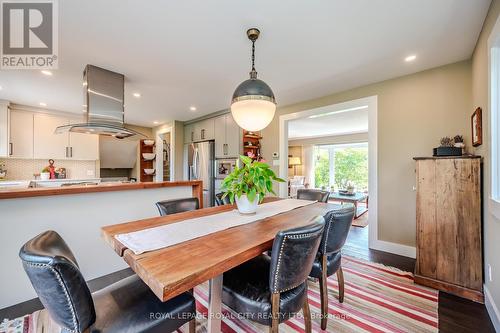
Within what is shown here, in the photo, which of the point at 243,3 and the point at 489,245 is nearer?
the point at 243,3

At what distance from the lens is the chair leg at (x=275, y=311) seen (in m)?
1.06

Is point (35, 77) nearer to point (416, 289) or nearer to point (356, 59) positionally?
point (356, 59)

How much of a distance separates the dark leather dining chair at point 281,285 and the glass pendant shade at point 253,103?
1.07 meters

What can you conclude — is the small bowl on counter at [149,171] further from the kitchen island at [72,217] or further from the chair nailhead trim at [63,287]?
the chair nailhead trim at [63,287]

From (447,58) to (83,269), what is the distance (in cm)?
446

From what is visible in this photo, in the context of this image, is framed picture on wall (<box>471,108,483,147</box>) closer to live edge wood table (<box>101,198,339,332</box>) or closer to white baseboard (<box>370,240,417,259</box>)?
white baseboard (<box>370,240,417,259</box>)

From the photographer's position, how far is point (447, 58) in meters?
2.38

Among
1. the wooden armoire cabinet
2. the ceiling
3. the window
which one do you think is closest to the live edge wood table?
the wooden armoire cabinet

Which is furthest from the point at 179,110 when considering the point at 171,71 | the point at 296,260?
the point at 296,260

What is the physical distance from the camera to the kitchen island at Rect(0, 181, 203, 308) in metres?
1.68

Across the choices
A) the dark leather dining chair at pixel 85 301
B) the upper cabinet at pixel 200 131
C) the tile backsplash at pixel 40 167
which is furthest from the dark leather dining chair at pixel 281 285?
the tile backsplash at pixel 40 167

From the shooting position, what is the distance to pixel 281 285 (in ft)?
3.54

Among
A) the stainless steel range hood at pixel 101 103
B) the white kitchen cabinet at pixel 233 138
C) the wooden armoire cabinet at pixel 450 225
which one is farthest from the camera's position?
the white kitchen cabinet at pixel 233 138

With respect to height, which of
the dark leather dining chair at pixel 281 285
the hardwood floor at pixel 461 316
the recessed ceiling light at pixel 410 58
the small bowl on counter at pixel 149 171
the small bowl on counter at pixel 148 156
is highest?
the recessed ceiling light at pixel 410 58
